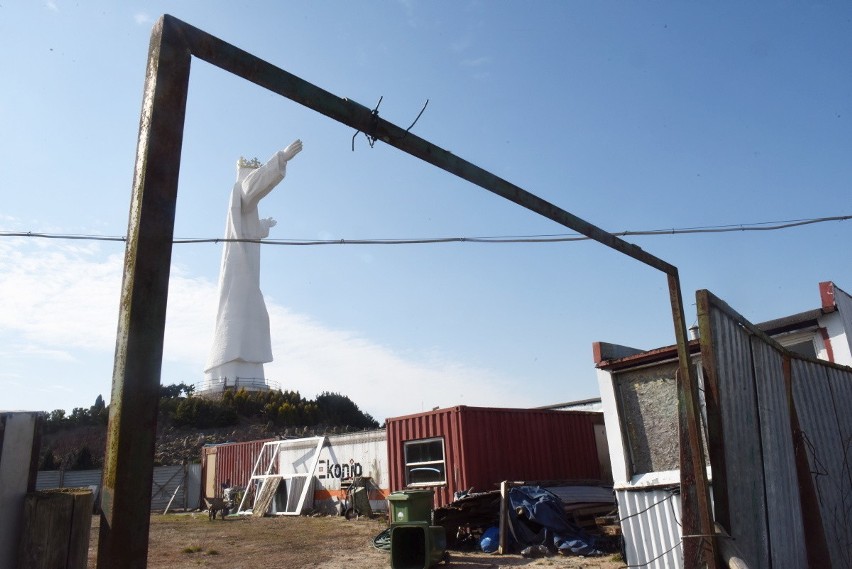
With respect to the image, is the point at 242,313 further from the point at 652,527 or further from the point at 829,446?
the point at 829,446

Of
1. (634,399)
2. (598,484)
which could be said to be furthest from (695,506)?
(598,484)

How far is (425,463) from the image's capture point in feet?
52.4

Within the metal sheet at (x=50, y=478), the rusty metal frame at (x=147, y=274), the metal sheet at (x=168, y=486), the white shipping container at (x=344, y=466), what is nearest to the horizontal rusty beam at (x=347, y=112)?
the rusty metal frame at (x=147, y=274)

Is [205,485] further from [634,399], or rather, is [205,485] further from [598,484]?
[634,399]

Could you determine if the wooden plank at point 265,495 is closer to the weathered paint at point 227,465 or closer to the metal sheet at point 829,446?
the weathered paint at point 227,465

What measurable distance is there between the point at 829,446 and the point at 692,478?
234cm

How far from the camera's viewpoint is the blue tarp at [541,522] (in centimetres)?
1087

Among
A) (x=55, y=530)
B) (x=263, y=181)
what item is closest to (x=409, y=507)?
(x=55, y=530)

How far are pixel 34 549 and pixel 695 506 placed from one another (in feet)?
15.8

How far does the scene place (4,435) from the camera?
1.61m

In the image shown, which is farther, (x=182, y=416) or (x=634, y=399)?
(x=182, y=416)

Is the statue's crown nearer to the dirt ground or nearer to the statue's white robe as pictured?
the statue's white robe

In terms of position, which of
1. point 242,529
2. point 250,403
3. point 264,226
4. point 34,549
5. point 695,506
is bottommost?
point 242,529

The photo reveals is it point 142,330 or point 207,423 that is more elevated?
point 207,423
